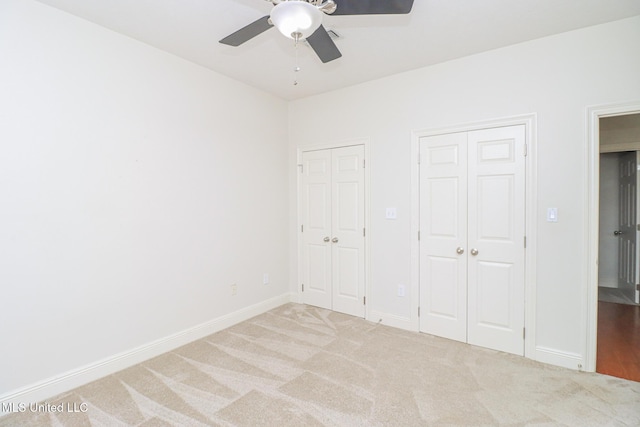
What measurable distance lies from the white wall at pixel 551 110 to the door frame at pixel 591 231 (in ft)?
0.09

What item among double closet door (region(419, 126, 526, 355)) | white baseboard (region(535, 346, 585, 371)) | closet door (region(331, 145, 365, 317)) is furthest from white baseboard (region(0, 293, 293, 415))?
white baseboard (region(535, 346, 585, 371))

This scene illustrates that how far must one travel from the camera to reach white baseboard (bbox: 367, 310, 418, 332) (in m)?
3.28

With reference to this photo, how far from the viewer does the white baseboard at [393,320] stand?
10.8ft

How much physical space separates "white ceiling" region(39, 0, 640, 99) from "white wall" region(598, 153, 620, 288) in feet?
11.1

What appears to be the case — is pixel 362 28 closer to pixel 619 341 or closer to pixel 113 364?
pixel 113 364

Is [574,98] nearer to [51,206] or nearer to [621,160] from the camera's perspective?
[621,160]

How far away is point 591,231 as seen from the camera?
245 centimetres

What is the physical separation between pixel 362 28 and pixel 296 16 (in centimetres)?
115

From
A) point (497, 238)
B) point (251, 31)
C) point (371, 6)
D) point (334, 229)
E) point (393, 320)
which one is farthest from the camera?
point (334, 229)

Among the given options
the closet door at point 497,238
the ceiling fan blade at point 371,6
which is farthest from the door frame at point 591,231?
the ceiling fan blade at point 371,6

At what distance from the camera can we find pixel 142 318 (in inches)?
106

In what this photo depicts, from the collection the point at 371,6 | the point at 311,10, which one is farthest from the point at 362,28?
the point at 311,10

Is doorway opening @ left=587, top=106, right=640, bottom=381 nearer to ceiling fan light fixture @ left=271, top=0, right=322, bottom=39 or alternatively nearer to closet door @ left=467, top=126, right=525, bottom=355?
closet door @ left=467, top=126, right=525, bottom=355

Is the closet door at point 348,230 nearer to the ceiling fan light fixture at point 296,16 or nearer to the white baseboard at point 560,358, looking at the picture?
the white baseboard at point 560,358
